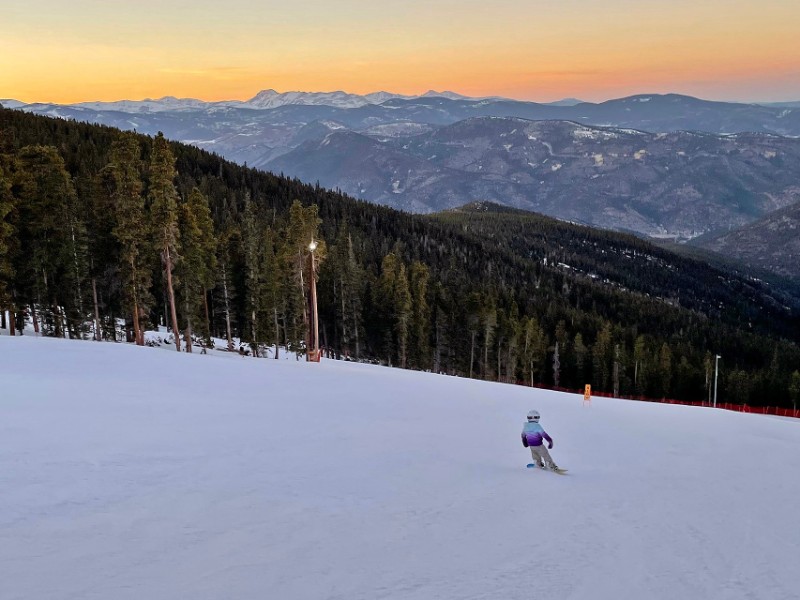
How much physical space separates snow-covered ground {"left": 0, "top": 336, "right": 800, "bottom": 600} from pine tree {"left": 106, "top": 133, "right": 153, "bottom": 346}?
21476mm

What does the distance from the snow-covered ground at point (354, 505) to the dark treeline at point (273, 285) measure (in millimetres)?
24990

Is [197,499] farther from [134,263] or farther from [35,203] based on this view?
[35,203]

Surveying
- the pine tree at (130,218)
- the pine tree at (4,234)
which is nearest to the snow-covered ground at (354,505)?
the pine tree at (130,218)

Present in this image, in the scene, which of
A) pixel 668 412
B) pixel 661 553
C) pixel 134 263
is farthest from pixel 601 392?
pixel 661 553

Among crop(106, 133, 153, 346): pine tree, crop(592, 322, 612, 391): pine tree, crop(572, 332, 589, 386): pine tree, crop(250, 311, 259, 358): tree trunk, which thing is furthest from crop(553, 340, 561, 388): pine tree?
crop(106, 133, 153, 346): pine tree

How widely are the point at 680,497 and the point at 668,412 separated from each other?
1885cm

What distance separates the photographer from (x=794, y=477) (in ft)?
50.5

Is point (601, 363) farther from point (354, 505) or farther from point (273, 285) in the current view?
point (354, 505)

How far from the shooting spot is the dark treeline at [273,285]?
44156mm

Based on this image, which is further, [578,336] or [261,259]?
[578,336]

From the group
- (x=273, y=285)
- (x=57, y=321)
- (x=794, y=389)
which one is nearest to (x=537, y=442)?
(x=273, y=285)

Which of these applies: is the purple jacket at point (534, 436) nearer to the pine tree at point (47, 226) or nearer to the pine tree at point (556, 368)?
the pine tree at point (47, 226)

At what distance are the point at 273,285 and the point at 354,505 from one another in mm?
50473

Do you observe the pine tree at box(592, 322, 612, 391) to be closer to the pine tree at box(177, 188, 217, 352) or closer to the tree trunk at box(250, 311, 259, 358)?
the tree trunk at box(250, 311, 259, 358)
